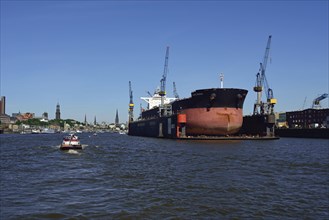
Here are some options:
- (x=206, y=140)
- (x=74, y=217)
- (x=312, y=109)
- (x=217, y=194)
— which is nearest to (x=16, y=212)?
(x=74, y=217)

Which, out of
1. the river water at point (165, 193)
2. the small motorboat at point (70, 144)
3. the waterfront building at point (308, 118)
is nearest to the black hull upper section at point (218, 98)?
the small motorboat at point (70, 144)

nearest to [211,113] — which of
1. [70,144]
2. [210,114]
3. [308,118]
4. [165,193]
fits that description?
[210,114]

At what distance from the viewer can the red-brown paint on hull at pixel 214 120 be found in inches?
3216

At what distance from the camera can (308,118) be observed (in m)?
176

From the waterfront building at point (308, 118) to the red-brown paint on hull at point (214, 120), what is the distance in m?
89.7

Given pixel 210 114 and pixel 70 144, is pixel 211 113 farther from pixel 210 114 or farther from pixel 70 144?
pixel 70 144

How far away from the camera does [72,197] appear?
18.9 metres

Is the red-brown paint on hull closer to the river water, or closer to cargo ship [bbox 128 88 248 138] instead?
cargo ship [bbox 128 88 248 138]

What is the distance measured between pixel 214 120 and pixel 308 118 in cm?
11067

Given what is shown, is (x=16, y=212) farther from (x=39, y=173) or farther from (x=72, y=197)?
(x=39, y=173)

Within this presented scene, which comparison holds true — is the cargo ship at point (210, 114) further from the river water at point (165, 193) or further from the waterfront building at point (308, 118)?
the waterfront building at point (308, 118)

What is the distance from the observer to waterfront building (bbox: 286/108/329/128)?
546ft

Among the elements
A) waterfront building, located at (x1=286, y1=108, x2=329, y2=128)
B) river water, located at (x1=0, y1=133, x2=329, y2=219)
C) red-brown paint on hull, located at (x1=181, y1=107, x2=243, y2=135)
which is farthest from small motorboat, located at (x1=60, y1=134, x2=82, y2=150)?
waterfront building, located at (x1=286, y1=108, x2=329, y2=128)

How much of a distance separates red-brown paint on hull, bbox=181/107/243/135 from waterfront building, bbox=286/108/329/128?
89740mm
